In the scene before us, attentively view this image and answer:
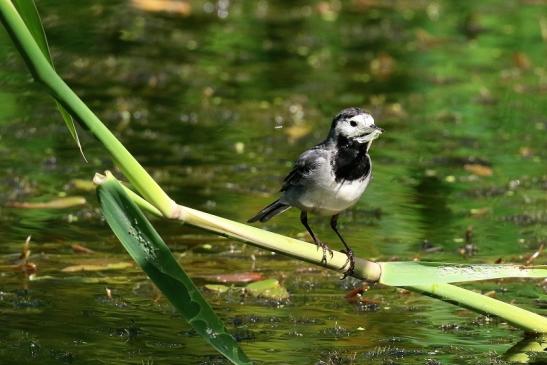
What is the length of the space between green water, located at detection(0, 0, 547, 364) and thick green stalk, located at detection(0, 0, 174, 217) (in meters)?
0.97

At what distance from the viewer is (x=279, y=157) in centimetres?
841

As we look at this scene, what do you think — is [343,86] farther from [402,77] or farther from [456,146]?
[456,146]

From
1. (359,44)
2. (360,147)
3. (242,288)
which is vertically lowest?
(359,44)

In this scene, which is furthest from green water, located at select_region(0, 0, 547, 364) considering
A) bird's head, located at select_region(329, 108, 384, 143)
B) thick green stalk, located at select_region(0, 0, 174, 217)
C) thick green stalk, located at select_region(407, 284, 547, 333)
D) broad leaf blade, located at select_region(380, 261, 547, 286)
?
thick green stalk, located at select_region(0, 0, 174, 217)

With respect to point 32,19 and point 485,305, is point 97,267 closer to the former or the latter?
point 485,305

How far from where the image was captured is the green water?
16.5 feet

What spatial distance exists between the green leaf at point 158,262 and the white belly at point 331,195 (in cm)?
114

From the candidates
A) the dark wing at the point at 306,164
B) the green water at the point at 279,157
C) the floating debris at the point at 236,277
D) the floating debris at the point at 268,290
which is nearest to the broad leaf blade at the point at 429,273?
the green water at the point at 279,157

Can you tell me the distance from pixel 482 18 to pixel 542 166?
524cm

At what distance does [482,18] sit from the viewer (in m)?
13.1

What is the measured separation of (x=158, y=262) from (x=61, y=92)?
0.54m

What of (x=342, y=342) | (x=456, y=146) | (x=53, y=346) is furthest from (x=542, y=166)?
(x=53, y=346)

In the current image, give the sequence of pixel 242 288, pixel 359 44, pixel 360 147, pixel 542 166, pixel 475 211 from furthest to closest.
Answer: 1. pixel 359 44
2. pixel 542 166
3. pixel 475 211
4. pixel 242 288
5. pixel 360 147

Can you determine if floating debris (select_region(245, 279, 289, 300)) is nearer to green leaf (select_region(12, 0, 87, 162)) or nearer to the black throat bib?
the black throat bib
